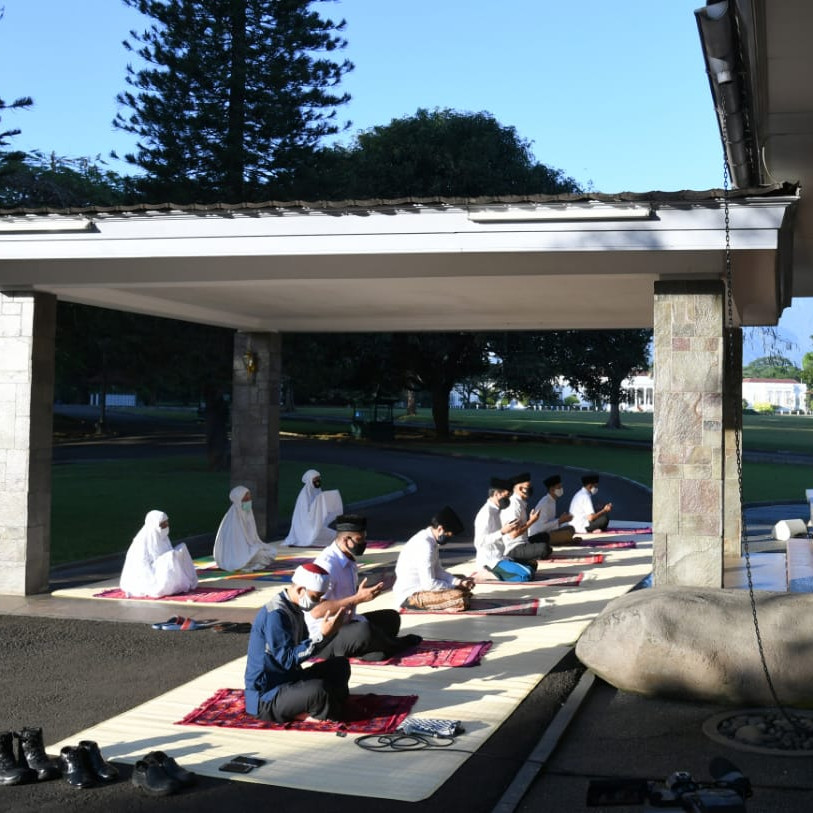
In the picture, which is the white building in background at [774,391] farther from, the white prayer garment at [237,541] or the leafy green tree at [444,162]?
the white prayer garment at [237,541]

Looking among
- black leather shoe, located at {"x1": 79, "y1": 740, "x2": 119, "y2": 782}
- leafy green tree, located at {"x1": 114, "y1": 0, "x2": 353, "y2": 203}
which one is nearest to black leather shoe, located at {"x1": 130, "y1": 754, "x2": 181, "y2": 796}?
black leather shoe, located at {"x1": 79, "y1": 740, "x2": 119, "y2": 782}

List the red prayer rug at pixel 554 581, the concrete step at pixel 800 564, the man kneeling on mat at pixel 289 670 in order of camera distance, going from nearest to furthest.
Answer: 1. the man kneeling on mat at pixel 289 670
2. the concrete step at pixel 800 564
3. the red prayer rug at pixel 554 581

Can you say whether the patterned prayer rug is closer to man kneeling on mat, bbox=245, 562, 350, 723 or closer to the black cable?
man kneeling on mat, bbox=245, 562, 350, 723

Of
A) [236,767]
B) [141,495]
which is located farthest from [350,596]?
[141,495]

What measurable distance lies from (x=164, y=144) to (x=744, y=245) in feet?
73.7

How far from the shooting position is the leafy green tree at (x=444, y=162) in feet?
135

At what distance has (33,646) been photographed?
10.3m

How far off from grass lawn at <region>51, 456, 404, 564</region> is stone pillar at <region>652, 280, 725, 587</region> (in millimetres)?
8858

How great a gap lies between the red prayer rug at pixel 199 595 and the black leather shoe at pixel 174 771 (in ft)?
19.9

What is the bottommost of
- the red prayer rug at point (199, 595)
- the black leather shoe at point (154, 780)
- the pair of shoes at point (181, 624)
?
the red prayer rug at point (199, 595)

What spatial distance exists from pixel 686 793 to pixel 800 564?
10991mm

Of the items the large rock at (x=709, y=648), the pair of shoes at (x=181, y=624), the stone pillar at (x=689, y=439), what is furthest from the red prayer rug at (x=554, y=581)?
the large rock at (x=709, y=648)

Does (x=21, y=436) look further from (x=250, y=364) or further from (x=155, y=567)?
(x=250, y=364)

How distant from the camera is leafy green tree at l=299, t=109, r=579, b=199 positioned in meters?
41.2
